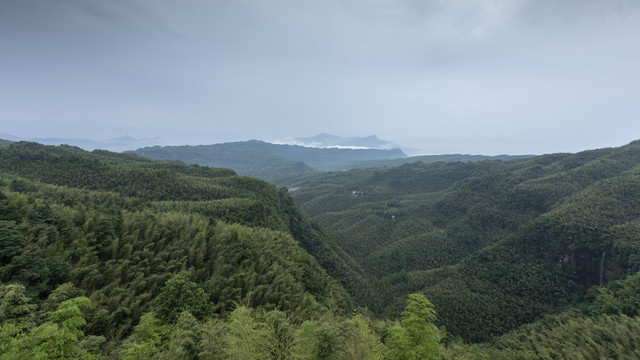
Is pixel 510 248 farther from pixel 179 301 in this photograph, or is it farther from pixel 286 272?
pixel 179 301

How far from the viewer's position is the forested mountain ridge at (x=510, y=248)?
54.7 meters

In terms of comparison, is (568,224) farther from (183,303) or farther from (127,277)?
(127,277)

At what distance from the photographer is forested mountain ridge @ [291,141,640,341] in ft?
180

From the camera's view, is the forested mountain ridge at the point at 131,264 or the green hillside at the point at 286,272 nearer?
the green hillside at the point at 286,272

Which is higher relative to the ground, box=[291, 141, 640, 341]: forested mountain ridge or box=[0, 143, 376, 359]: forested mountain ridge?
box=[0, 143, 376, 359]: forested mountain ridge

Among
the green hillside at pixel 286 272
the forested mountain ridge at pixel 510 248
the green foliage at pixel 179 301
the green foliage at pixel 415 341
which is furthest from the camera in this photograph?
the forested mountain ridge at pixel 510 248

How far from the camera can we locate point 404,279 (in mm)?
71250

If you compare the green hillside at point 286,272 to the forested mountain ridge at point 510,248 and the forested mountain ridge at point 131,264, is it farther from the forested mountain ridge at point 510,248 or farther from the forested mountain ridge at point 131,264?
the forested mountain ridge at point 510,248

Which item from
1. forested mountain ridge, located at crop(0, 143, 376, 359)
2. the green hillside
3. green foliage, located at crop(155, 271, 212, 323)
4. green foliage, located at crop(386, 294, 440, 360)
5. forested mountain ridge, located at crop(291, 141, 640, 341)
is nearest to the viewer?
green foliage, located at crop(386, 294, 440, 360)

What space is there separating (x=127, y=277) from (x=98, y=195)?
3078cm

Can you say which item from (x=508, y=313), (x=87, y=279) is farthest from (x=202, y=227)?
(x=508, y=313)

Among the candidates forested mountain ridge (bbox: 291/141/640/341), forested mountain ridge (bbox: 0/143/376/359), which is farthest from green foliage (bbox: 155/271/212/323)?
forested mountain ridge (bbox: 291/141/640/341)

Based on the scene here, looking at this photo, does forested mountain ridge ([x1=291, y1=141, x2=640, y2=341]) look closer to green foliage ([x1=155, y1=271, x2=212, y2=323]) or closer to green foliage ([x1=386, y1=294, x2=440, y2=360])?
green foliage ([x1=386, y1=294, x2=440, y2=360])

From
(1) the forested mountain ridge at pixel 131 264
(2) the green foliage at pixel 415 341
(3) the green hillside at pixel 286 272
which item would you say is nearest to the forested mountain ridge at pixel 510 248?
(3) the green hillside at pixel 286 272
